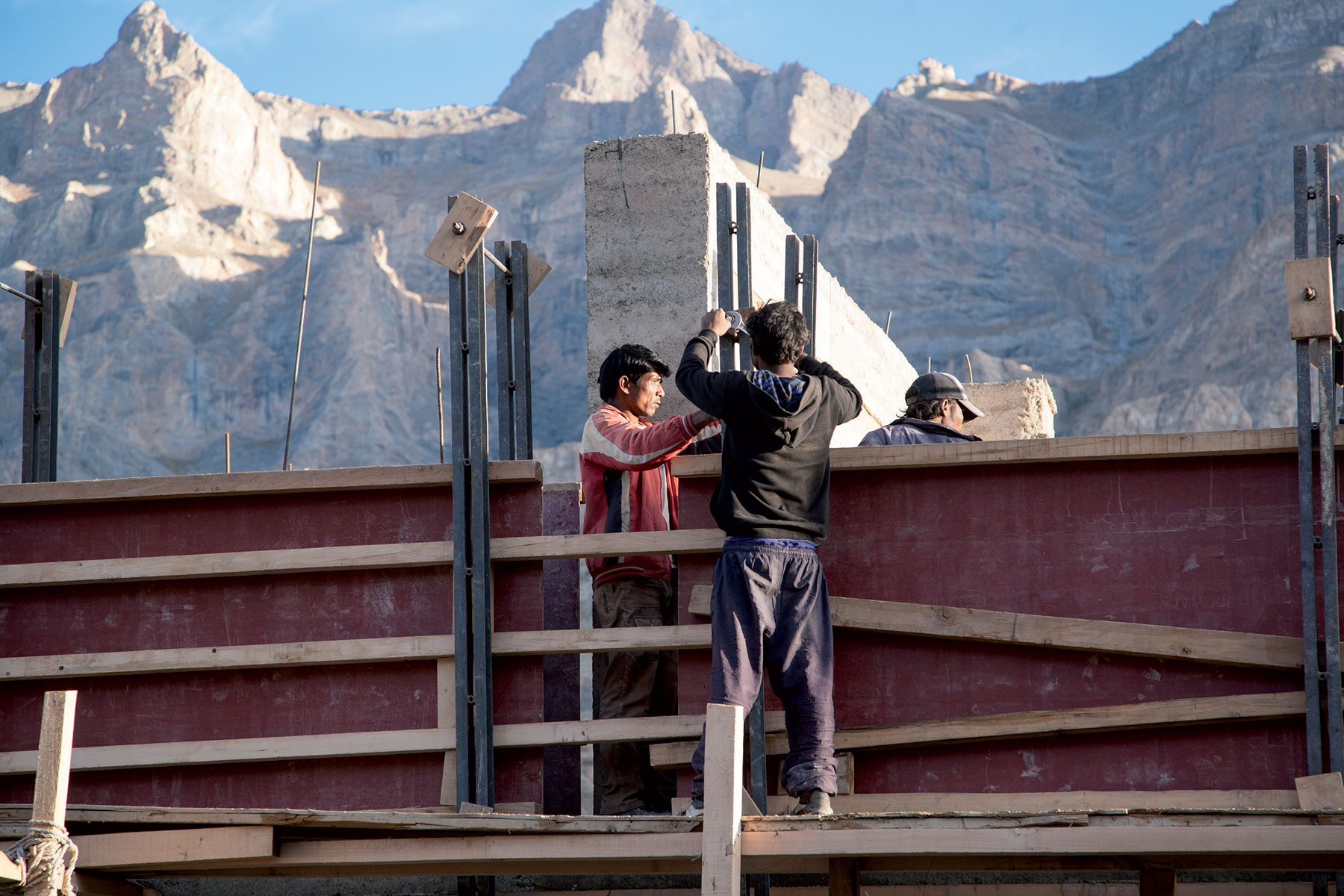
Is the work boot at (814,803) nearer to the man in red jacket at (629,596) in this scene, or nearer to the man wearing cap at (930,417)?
the man in red jacket at (629,596)

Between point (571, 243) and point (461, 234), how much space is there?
8495cm

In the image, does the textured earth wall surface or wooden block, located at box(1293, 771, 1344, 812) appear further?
the textured earth wall surface

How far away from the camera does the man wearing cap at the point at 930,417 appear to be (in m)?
5.71

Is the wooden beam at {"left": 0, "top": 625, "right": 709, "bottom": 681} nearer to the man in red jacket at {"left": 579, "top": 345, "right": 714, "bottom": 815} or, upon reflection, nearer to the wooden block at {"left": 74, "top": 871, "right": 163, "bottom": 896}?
the man in red jacket at {"left": 579, "top": 345, "right": 714, "bottom": 815}

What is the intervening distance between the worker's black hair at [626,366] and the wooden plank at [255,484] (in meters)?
0.54

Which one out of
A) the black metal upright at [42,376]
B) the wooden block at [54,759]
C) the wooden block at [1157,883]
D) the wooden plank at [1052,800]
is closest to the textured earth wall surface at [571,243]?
the wooden plank at [1052,800]

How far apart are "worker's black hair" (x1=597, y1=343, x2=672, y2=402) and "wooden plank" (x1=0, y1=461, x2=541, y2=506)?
54 centimetres

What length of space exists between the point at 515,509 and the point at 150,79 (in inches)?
3874

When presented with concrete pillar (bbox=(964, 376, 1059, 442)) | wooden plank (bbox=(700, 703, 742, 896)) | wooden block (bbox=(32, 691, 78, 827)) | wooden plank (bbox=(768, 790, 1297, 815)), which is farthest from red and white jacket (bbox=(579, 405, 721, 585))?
concrete pillar (bbox=(964, 376, 1059, 442))

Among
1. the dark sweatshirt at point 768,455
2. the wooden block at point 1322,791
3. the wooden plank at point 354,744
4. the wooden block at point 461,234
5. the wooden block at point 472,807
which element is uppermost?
the wooden block at point 461,234

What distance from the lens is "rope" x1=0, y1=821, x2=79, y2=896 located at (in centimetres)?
381

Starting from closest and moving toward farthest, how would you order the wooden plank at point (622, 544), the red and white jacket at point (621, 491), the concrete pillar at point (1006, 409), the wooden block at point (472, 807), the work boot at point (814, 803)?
the work boot at point (814, 803) < the wooden block at point (472, 807) < the wooden plank at point (622, 544) < the red and white jacket at point (621, 491) < the concrete pillar at point (1006, 409)

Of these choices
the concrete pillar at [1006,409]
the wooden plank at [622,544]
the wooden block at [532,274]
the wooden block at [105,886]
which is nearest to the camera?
the wooden block at [105,886]

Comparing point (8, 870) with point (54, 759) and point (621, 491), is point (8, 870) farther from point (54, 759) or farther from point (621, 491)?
point (621, 491)
